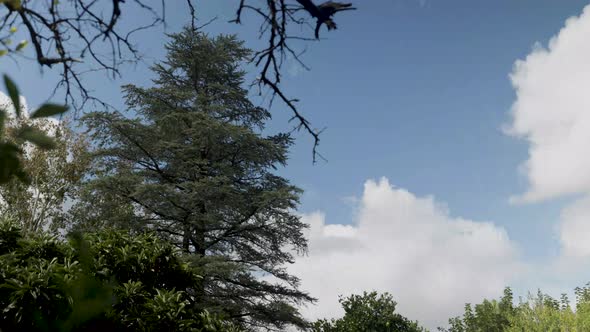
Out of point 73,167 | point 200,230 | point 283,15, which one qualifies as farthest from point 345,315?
point 283,15

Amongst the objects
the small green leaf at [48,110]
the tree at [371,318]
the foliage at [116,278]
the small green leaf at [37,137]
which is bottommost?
the small green leaf at [37,137]

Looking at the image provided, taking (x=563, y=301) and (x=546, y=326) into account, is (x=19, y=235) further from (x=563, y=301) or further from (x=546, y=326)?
(x=563, y=301)

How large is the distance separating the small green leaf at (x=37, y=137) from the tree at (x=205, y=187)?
549 inches

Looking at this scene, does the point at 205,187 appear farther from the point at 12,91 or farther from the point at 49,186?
the point at 12,91

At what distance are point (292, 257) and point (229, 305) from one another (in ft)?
8.59

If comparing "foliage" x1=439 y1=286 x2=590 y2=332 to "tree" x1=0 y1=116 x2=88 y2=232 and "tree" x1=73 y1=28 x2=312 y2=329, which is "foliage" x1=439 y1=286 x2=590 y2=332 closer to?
"tree" x1=73 y1=28 x2=312 y2=329

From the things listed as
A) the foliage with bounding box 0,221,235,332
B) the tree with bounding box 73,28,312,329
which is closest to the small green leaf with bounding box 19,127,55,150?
the foliage with bounding box 0,221,235,332

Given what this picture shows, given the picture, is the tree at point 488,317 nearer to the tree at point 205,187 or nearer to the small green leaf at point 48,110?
the tree at point 205,187

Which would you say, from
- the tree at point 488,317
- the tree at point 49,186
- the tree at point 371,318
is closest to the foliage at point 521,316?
the tree at point 488,317

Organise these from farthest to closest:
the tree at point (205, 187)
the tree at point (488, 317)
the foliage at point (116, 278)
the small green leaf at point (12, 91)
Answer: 1. the tree at point (488, 317)
2. the tree at point (205, 187)
3. the foliage at point (116, 278)
4. the small green leaf at point (12, 91)

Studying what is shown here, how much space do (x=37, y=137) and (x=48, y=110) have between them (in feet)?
0.13

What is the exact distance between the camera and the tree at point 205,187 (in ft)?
50.3

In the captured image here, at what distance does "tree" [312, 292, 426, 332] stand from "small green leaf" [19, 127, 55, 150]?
16048mm

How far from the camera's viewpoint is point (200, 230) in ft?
52.2
